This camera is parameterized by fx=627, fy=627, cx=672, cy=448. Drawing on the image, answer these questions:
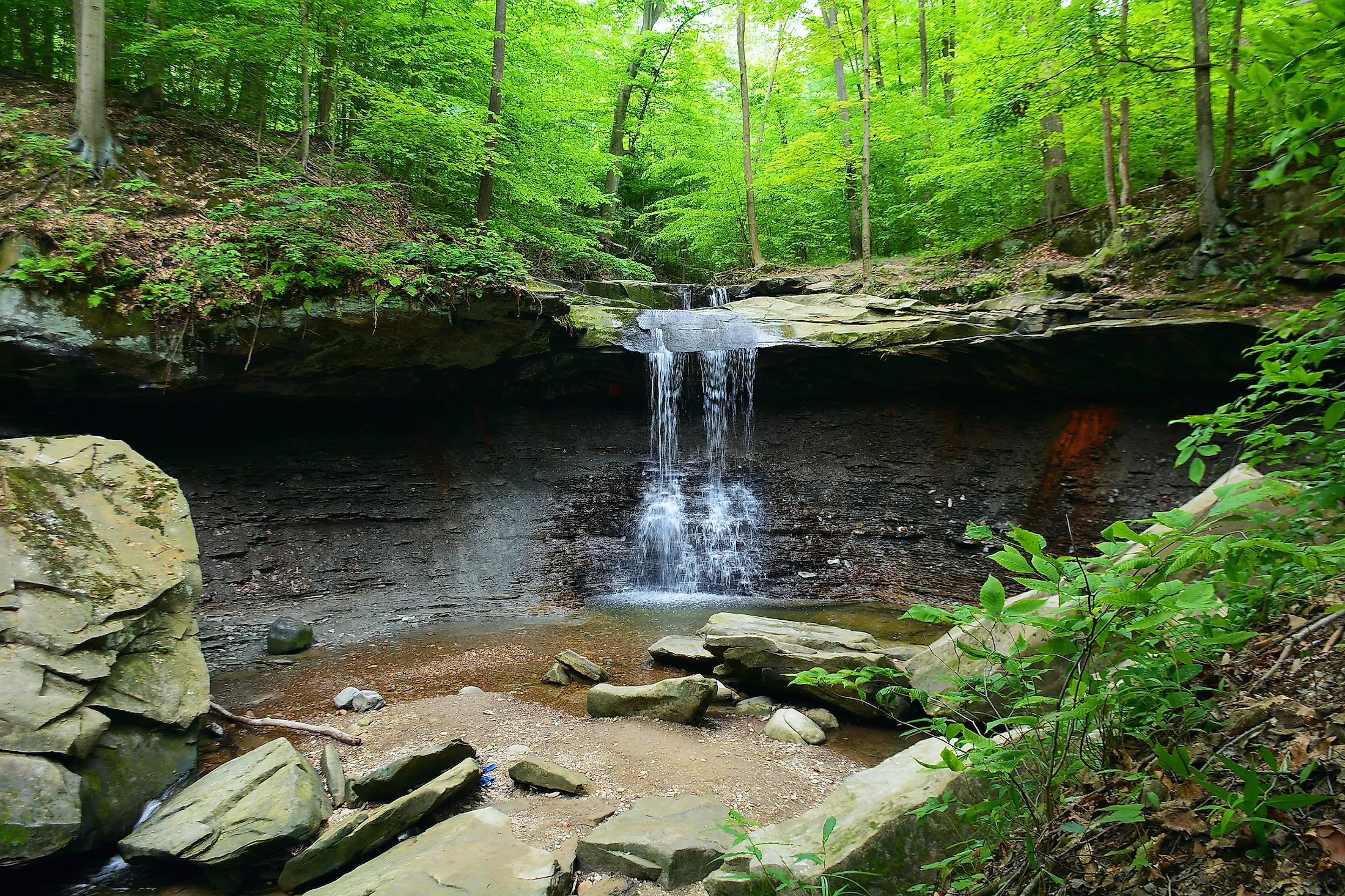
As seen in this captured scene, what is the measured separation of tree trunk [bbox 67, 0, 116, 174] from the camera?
6809 millimetres

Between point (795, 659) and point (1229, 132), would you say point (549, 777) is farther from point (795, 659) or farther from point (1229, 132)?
point (1229, 132)

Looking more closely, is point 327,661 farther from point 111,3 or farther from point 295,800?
point 111,3

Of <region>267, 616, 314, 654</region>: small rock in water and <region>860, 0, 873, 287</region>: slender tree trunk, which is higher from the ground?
<region>860, 0, 873, 287</region>: slender tree trunk

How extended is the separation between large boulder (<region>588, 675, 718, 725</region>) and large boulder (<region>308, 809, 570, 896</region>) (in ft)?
5.67

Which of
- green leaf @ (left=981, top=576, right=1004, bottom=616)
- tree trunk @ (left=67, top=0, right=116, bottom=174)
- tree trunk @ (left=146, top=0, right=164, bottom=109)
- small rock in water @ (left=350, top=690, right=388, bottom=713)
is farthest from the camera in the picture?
tree trunk @ (left=146, top=0, right=164, bottom=109)

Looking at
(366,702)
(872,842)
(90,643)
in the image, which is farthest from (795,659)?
(90,643)

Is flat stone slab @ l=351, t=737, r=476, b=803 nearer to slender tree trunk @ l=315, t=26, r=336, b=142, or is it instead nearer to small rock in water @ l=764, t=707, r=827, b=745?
small rock in water @ l=764, t=707, r=827, b=745

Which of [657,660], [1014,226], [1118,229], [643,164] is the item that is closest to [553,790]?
[657,660]

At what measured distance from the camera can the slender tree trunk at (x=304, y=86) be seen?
7777mm

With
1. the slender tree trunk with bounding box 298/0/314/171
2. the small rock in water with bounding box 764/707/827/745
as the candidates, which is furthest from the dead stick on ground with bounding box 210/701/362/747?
the slender tree trunk with bounding box 298/0/314/171

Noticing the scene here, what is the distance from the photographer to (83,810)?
3.31 meters

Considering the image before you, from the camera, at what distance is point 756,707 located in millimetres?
4895

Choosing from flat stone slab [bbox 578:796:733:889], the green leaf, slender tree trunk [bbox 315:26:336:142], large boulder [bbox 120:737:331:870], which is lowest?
large boulder [bbox 120:737:331:870]

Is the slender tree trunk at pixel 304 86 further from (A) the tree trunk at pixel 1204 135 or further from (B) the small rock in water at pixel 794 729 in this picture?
(A) the tree trunk at pixel 1204 135
